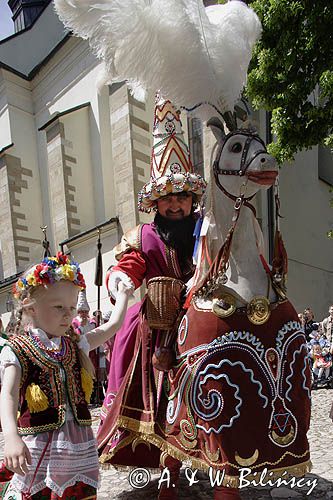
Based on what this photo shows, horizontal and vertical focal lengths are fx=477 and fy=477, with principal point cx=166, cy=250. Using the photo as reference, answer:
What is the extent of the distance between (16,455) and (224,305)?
1.09 metres

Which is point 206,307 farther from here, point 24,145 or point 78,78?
Answer: point 24,145

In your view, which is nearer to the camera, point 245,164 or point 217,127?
point 245,164

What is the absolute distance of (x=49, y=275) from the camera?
2.12 m

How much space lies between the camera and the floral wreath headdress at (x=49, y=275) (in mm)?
2119

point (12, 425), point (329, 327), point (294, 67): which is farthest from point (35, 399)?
point (329, 327)

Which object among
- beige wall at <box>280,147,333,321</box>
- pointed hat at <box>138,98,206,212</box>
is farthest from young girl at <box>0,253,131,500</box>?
beige wall at <box>280,147,333,321</box>

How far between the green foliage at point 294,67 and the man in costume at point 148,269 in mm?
3517

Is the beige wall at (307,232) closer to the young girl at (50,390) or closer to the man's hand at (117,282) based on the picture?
the man's hand at (117,282)

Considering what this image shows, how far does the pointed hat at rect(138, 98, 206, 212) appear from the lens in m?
2.96

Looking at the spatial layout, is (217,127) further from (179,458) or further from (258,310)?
(179,458)

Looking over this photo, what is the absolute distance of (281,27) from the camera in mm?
6129

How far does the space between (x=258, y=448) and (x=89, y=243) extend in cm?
1116

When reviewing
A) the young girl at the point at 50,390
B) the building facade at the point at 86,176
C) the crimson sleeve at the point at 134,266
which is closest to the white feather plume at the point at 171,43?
the crimson sleeve at the point at 134,266

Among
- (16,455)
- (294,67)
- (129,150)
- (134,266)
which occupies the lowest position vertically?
(16,455)
